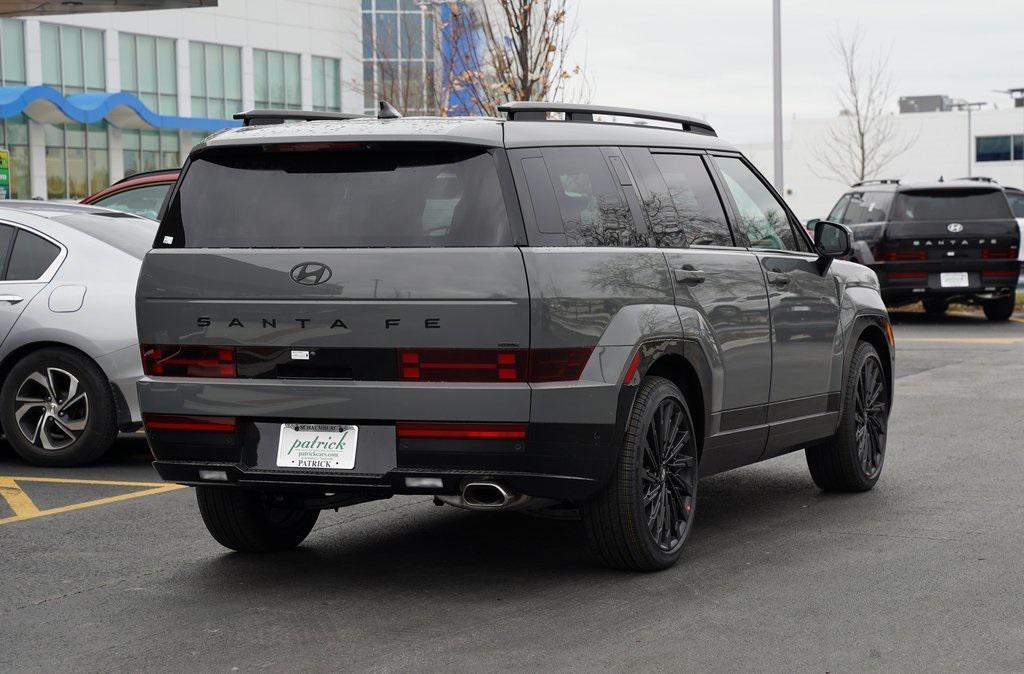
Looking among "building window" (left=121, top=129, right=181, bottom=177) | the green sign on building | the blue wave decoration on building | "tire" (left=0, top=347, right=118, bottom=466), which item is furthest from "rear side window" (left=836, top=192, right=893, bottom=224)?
"building window" (left=121, top=129, right=181, bottom=177)

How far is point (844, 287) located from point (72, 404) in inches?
187

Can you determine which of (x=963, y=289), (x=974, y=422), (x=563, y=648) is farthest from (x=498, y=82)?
(x=563, y=648)

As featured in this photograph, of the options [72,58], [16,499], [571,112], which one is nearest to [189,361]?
[571,112]

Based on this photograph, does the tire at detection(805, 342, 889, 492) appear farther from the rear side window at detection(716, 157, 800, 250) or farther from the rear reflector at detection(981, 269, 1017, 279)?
the rear reflector at detection(981, 269, 1017, 279)

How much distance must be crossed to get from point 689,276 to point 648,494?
960mm

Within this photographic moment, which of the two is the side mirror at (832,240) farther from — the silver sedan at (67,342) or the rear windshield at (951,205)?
the rear windshield at (951,205)

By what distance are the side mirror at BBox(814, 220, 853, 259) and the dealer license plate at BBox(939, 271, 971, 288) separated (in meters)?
13.8

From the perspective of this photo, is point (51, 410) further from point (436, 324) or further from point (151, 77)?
point (151, 77)

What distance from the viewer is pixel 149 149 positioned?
6241cm

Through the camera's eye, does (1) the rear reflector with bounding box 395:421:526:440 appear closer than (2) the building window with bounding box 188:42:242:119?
Yes

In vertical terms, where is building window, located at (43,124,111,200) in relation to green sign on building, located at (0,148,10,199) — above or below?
above

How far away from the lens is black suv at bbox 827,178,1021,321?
21328mm

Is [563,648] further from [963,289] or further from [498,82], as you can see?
[498,82]

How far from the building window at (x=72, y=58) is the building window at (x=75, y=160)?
72.5 inches
